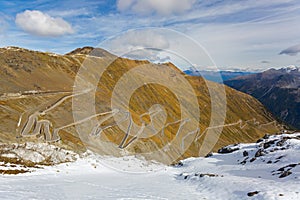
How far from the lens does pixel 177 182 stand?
102 ft

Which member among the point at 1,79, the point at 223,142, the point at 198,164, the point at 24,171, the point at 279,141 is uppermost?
the point at 1,79

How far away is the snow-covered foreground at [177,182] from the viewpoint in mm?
19422

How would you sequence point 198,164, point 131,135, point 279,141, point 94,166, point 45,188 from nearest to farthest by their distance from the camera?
1. point 45,188
2. point 94,166
3. point 279,141
4. point 198,164
5. point 131,135

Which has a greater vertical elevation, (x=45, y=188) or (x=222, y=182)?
(x=45, y=188)

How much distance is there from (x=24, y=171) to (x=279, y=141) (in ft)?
127

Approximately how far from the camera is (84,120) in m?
57.2

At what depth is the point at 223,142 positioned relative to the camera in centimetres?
18112

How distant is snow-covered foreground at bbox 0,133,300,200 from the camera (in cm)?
1942

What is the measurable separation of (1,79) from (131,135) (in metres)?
42.6

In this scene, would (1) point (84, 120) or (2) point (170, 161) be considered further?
(2) point (170, 161)

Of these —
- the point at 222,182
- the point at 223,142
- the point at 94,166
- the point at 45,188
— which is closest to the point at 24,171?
the point at 45,188

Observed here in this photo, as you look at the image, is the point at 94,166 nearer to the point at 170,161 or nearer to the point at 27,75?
the point at 170,161

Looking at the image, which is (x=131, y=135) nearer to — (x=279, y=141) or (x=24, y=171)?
(x=279, y=141)

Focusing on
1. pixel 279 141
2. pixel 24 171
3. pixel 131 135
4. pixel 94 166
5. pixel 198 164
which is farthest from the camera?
pixel 131 135
